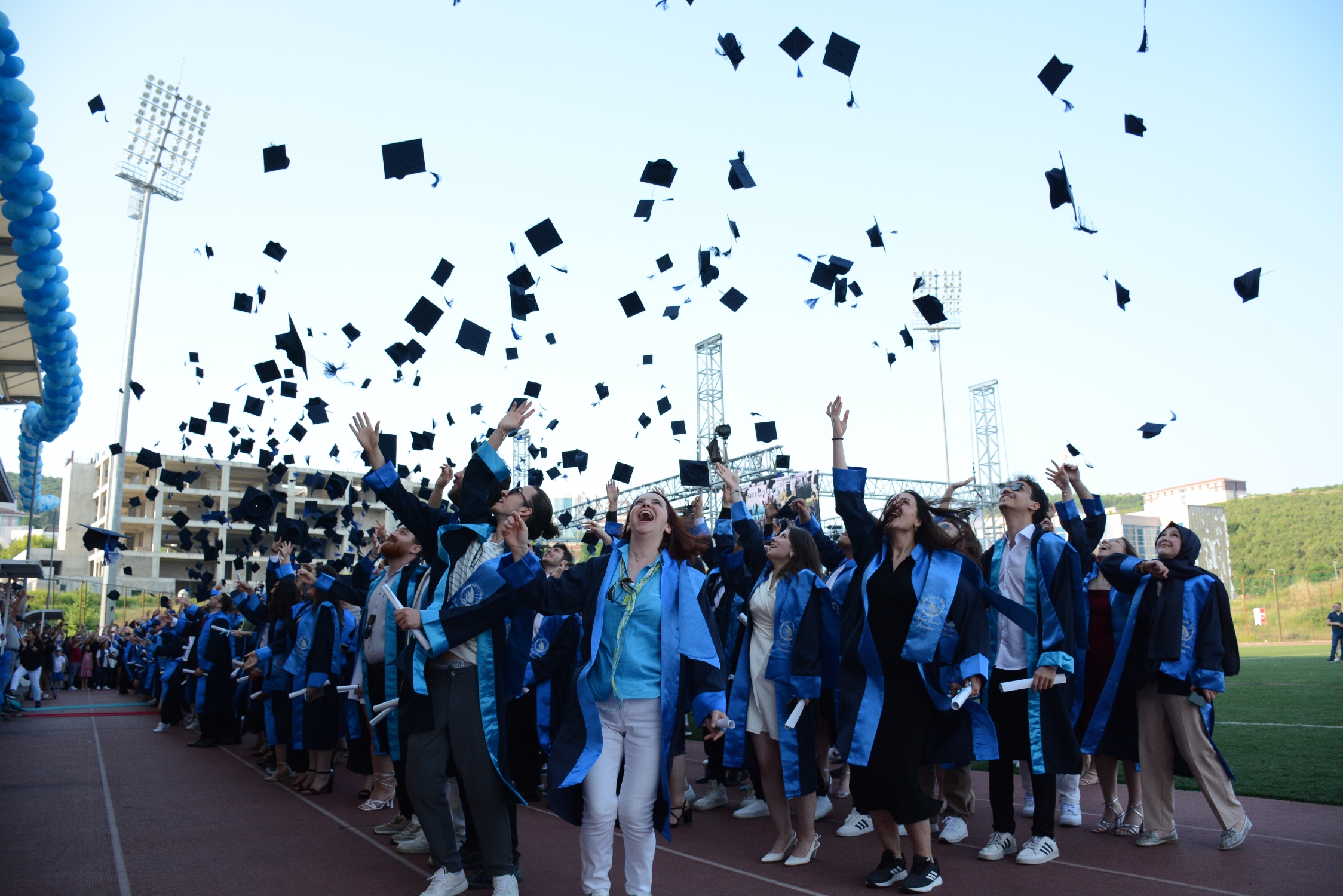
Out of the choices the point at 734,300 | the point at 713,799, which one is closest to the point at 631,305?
the point at 734,300

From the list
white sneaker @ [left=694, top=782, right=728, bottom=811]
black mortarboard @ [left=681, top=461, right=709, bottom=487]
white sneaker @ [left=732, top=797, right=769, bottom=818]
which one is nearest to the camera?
white sneaker @ [left=732, top=797, right=769, bottom=818]

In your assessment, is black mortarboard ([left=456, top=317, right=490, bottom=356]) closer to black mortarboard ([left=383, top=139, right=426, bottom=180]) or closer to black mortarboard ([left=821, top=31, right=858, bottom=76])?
black mortarboard ([left=383, top=139, right=426, bottom=180])

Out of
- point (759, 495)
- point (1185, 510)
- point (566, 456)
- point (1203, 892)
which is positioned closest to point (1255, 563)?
point (1185, 510)

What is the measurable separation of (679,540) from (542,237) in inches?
178

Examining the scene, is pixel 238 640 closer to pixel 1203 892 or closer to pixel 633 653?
pixel 633 653

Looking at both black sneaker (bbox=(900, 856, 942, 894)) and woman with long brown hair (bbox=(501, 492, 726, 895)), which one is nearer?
woman with long brown hair (bbox=(501, 492, 726, 895))

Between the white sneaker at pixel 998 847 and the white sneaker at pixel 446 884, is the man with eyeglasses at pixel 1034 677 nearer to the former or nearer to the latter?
the white sneaker at pixel 998 847

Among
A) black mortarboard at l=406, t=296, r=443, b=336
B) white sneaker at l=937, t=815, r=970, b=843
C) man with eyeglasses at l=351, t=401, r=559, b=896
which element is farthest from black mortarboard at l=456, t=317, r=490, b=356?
white sneaker at l=937, t=815, r=970, b=843

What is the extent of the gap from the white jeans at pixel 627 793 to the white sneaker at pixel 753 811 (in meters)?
2.70

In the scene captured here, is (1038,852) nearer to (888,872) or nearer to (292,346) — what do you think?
(888,872)

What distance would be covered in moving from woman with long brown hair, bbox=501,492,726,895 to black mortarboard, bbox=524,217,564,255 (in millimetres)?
4335

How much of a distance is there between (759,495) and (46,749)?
95.3 feet

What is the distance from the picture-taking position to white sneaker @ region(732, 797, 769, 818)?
666 cm

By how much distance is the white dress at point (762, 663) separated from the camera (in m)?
5.44
